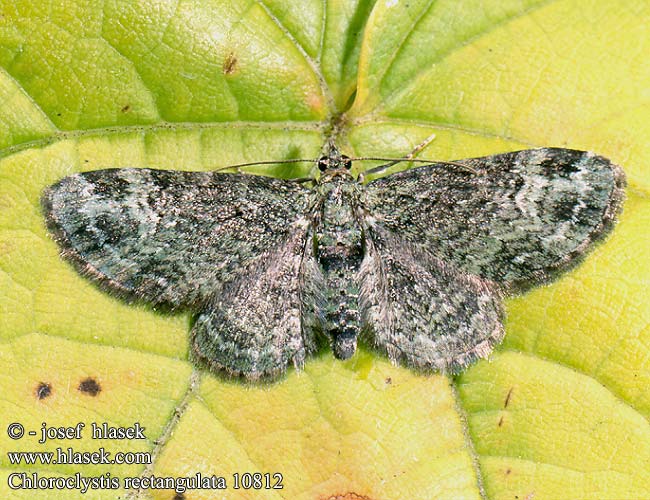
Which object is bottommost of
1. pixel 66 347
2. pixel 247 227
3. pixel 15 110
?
pixel 66 347

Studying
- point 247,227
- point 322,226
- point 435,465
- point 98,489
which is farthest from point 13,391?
point 435,465

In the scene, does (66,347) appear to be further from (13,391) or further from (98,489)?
(98,489)

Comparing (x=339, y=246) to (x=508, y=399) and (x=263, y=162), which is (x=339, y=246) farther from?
(x=508, y=399)

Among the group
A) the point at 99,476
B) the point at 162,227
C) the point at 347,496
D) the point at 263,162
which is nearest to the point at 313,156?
the point at 263,162

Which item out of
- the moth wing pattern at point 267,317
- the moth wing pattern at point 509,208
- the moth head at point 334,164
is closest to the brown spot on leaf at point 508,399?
the moth wing pattern at point 509,208

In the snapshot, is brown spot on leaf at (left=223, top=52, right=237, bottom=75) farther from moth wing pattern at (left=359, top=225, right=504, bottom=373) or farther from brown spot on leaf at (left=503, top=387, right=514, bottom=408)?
brown spot on leaf at (left=503, top=387, right=514, bottom=408)

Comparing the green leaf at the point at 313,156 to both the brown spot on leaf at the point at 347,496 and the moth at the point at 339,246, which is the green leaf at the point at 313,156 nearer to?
the brown spot on leaf at the point at 347,496
